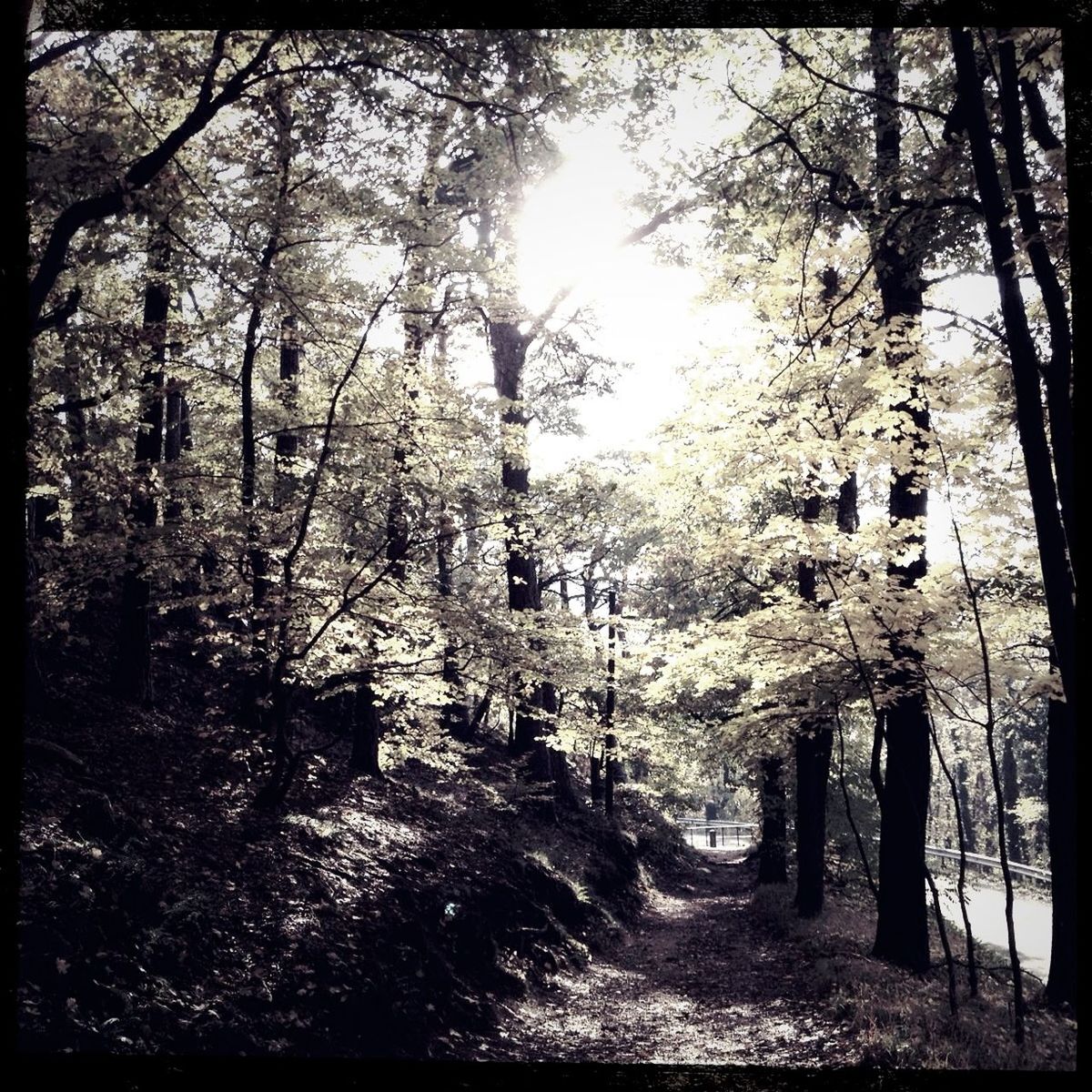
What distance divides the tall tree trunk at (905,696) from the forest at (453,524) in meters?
0.06

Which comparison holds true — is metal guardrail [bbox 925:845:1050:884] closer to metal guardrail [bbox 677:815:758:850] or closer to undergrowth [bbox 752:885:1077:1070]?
undergrowth [bbox 752:885:1077:1070]

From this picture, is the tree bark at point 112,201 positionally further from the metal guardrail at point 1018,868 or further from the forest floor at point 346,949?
the metal guardrail at point 1018,868

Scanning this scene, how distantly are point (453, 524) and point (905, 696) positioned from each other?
5699 mm

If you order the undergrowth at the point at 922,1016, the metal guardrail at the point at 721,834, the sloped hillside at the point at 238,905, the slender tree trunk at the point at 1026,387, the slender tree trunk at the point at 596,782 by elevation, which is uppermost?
the slender tree trunk at the point at 1026,387

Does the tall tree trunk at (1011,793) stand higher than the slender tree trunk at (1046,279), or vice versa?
the slender tree trunk at (1046,279)

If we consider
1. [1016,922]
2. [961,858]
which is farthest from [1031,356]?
[1016,922]

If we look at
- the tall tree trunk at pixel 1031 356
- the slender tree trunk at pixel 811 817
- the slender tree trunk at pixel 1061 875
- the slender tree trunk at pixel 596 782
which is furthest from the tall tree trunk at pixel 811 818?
the slender tree trunk at pixel 596 782

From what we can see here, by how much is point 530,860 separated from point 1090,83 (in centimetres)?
1174

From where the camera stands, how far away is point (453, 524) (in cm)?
841

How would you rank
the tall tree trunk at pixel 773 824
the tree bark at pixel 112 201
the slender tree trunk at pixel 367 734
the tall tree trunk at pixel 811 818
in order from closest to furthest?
the tree bark at pixel 112 201
the slender tree trunk at pixel 367 734
the tall tree trunk at pixel 811 818
the tall tree trunk at pixel 773 824

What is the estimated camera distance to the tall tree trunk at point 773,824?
50.1 feet

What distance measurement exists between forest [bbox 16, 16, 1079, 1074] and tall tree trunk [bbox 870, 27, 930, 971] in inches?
2.5

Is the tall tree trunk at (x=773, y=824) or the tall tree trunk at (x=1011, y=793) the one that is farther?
the tall tree trunk at (x=1011, y=793)

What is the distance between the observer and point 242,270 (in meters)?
6.09
